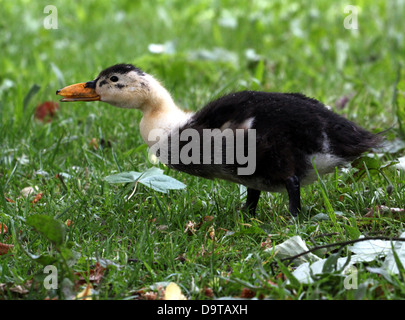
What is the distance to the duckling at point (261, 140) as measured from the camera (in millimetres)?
3498

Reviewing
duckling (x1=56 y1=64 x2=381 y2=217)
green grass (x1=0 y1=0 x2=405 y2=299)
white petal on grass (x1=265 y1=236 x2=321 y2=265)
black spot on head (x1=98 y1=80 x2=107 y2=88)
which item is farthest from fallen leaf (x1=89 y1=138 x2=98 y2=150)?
white petal on grass (x1=265 y1=236 x2=321 y2=265)

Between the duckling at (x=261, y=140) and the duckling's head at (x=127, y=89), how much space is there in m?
0.02

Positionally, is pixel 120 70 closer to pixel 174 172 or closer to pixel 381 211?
pixel 174 172

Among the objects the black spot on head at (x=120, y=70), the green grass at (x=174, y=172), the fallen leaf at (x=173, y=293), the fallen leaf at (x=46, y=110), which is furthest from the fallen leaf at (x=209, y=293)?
the fallen leaf at (x=46, y=110)

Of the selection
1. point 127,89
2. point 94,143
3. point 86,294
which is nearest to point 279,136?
point 127,89

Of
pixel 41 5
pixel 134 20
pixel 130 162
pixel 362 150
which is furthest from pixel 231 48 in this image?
pixel 362 150

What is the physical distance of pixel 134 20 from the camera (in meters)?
9.10

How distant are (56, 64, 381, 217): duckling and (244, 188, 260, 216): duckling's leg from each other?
31mm

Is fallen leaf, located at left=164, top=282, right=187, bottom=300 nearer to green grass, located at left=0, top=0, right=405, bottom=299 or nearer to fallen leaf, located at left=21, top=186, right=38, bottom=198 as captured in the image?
green grass, located at left=0, top=0, right=405, bottom=299

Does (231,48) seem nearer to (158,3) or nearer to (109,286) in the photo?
(158,3)

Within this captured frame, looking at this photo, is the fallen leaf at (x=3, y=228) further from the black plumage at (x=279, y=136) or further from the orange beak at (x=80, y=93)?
the black plumage at (x=279, y=136)

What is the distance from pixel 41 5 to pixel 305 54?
13.1ft

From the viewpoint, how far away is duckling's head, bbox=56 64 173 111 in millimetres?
3854

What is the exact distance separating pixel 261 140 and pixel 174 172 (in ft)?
3.65
